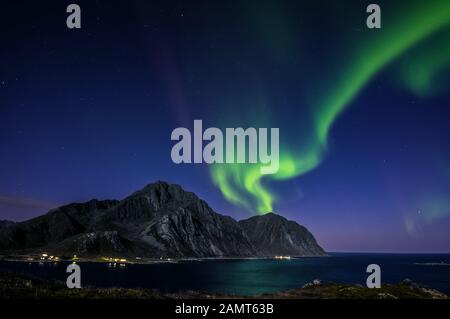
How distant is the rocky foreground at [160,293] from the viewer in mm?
38281

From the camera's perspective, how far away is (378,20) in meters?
38.1

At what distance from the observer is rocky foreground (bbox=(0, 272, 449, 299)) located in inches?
1507

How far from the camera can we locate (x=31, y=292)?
39.9 m

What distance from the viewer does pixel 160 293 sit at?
143 feet
